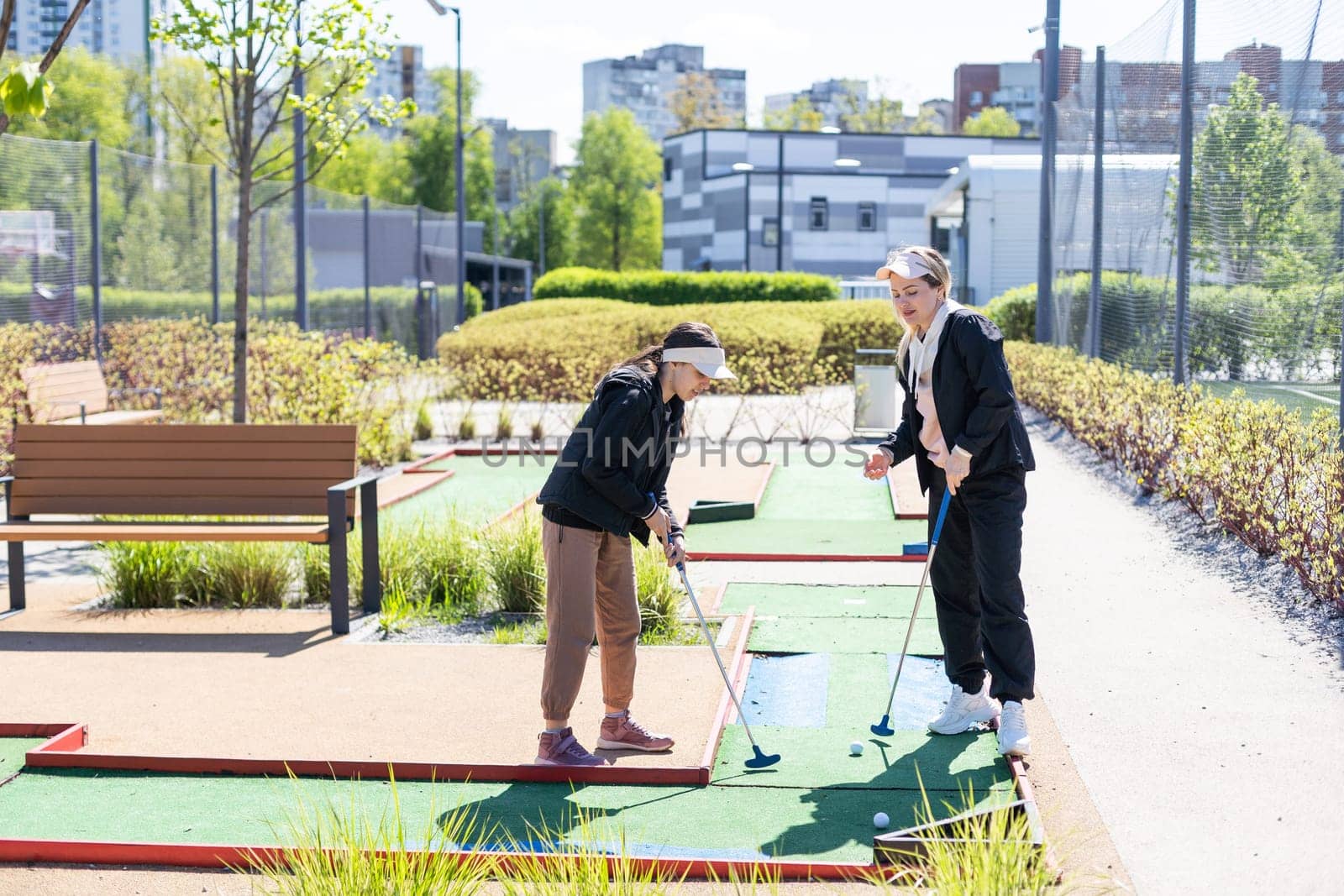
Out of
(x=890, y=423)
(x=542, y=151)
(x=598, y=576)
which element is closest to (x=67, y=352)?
(x=890, y=423)

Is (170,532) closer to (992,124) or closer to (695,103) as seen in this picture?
(695,103)

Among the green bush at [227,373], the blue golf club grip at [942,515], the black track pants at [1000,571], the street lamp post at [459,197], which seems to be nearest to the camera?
the black track pants at [1000,571]

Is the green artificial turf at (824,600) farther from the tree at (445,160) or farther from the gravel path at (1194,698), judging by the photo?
the tree at (445,160)

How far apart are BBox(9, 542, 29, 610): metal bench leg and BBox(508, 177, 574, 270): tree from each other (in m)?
79.7

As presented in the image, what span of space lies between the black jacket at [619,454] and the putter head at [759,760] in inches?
31.6

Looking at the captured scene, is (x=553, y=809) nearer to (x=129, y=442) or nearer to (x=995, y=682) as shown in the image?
(x=995, y=682)

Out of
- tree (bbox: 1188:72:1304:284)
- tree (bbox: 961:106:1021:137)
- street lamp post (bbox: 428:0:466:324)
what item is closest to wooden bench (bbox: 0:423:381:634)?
tree (bbox: 1188:72:1304:284)

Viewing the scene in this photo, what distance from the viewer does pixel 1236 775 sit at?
17.0 feet

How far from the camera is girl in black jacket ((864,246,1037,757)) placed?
5391mm

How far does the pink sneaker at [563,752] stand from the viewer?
5301mm

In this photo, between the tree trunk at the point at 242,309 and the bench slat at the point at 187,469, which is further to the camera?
the tree trunk at the point at 242,309

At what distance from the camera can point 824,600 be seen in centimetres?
833

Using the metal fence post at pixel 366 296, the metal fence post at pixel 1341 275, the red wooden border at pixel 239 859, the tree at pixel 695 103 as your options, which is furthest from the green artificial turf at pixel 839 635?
the tree at pixel 695 103

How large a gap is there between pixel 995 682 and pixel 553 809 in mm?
1662
